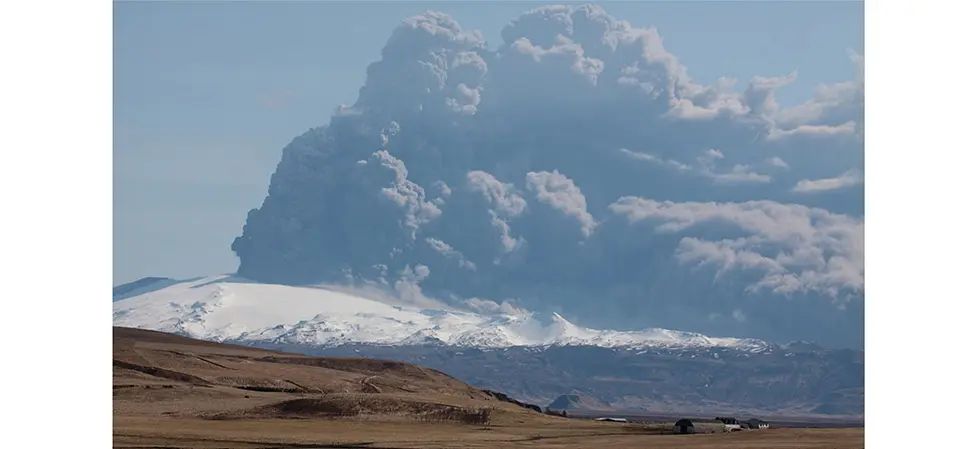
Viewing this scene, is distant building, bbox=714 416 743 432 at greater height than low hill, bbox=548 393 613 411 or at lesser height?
lesser

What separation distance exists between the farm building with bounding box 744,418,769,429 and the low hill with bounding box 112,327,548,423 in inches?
69.2

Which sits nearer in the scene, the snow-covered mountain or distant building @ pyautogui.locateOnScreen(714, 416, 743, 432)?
distant building @ pyautogui.locateOnScreen(714, 416, 743, 432)

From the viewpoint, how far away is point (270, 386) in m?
10.1

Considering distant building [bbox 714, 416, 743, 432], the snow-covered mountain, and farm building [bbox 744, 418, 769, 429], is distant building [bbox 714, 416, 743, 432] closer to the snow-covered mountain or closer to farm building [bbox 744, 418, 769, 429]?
farm building [bbox 744, 418, 769, 429]

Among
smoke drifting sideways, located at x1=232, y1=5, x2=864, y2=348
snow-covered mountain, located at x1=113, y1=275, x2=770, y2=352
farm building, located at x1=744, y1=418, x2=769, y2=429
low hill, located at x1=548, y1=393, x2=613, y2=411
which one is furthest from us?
snow-covered mountain, located at x1=113, y1=275, x2=770, y2=352

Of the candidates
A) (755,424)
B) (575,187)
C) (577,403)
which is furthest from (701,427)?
(575,187)

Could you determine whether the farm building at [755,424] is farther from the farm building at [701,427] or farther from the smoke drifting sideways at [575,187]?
the smoke drifting sideways at [575,187]

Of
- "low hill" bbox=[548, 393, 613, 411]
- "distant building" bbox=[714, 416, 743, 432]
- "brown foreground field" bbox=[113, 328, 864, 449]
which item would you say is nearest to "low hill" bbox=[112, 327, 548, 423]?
"brown foreground field" bbox=[113, 328, 864, 449]

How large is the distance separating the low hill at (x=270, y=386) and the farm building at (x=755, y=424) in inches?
69.2

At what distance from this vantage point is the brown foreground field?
874cm

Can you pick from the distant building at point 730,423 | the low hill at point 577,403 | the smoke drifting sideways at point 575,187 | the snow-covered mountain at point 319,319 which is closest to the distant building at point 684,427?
the distant building at point 730,423

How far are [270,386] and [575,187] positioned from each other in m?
3.09

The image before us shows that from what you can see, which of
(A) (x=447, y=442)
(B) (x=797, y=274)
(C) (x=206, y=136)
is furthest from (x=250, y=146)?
(B) (x=797, y=274)
